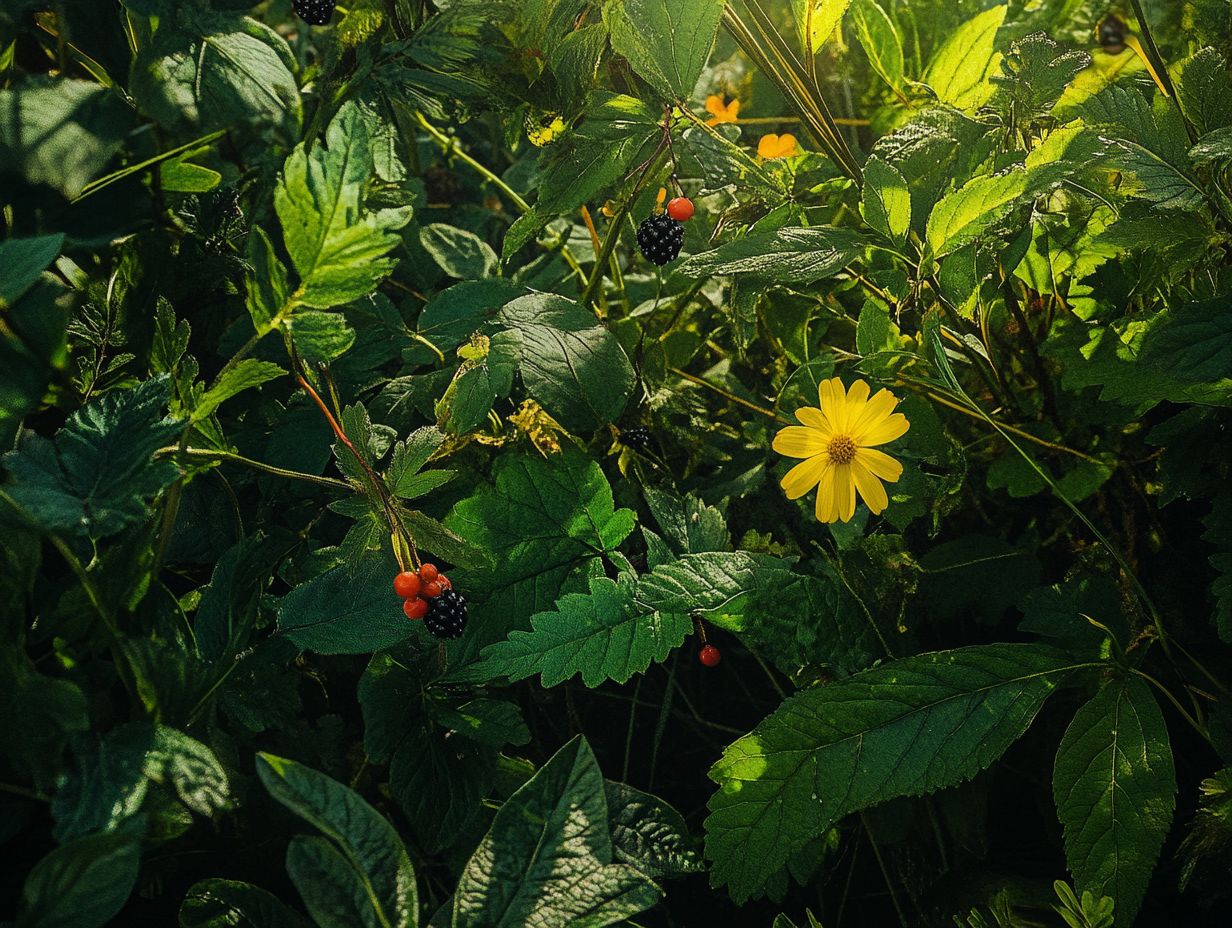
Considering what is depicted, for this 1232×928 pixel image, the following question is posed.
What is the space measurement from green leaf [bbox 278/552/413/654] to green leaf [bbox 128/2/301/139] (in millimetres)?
443

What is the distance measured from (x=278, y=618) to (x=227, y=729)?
177 millimetres

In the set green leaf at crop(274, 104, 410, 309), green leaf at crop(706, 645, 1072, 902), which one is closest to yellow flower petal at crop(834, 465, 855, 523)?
green leaf at crop(706, 645, 1072, 902)

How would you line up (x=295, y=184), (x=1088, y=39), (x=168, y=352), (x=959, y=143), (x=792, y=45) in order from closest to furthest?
(x=295, y=184)
(x=168, y=352)
(x=959, y=143)
(x=1088, y=39)
(x=792, y=45)

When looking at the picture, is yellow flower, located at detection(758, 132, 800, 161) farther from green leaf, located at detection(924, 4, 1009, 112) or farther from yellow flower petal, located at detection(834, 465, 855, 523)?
yellow flower petal, located at detection(834, 465, 855, 523)

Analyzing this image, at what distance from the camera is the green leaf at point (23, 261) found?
626 mm

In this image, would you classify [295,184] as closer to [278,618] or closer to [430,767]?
[278,618]

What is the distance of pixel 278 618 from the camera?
0.85 m

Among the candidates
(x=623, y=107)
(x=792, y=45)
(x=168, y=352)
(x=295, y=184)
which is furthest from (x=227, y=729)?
(x=792, y=45)

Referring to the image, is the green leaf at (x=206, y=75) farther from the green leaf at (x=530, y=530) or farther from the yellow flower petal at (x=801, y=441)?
the yellow flower petal at (x=801, y=441)

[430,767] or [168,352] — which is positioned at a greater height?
[168,352]

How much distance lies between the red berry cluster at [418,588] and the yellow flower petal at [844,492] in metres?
0.43

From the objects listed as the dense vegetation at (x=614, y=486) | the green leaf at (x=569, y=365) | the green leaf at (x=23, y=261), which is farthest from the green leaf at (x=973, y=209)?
the green leaf at (x=23, y=261)

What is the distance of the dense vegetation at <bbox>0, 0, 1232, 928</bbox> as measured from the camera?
73 cm

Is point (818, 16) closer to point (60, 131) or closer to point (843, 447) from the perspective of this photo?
point (843, 447)
